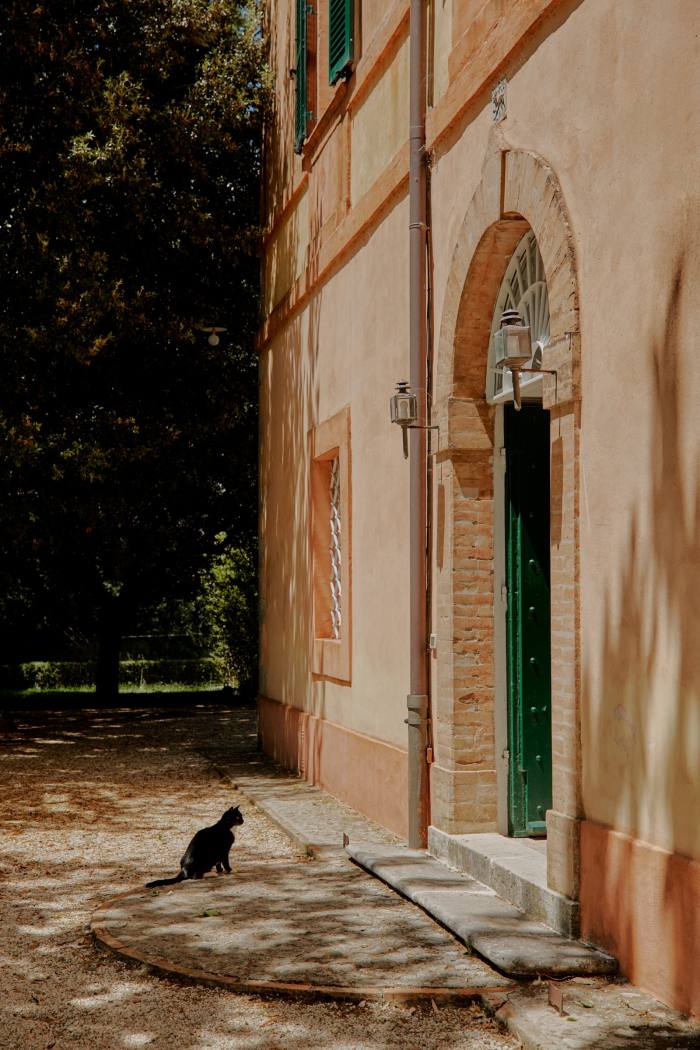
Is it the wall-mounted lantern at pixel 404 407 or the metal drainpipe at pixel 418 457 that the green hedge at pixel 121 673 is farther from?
the wall-mounted lantern at pixel 404 407

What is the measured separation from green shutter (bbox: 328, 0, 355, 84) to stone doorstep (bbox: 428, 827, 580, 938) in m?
6.09

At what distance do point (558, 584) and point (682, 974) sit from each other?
6.21 ft

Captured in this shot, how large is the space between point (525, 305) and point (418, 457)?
1255mm

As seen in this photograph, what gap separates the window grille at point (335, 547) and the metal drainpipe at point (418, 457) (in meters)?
3.32

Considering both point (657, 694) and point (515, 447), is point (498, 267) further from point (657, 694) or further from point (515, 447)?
point (657, 694)

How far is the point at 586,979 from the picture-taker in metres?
5.14

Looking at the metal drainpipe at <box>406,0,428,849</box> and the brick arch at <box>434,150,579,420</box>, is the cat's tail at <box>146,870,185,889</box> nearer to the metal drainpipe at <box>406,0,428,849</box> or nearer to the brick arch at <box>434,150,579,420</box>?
the metal drainpipe at <box>406,0,428,849</box>

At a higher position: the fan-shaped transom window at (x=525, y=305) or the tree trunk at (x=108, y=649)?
the fan-shaped transom window at (x=525, y=305)

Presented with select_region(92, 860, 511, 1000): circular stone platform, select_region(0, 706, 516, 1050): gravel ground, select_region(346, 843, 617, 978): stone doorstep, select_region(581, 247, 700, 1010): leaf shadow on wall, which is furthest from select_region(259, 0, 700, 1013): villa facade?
select_region(0, 706, 516, 1050): gravel ground

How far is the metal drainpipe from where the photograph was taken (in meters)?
8.09

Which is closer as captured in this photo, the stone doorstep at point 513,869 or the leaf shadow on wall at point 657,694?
the leaf shadow on wall at point 657,694

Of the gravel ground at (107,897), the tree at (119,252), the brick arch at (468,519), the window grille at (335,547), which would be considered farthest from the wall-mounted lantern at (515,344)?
the tree at (119,252)

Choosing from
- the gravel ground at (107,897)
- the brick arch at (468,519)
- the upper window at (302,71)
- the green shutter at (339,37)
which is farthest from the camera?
the upper window at (302,71)

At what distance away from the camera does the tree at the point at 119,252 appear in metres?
13.8
